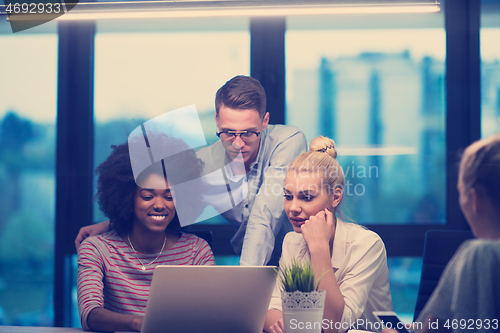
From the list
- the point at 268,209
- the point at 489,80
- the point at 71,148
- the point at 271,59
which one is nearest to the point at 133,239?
the point at 268,209

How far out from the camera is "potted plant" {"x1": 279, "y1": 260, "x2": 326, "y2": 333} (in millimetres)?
970

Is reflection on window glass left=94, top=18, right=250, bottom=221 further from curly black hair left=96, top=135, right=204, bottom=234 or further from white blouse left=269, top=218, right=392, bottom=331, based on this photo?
white blouse left=269, top=218, right=392, bottom=331

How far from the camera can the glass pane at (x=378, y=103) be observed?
8.46 ft

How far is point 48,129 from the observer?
2.73 metres

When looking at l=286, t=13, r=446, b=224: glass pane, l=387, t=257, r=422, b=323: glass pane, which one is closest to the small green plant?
l=286, t=13, r=446, b=224: glass pane

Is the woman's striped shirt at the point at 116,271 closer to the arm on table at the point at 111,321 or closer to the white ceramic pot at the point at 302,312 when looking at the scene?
the arm on table at the point at 111,321

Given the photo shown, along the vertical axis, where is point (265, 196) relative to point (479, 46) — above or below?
below

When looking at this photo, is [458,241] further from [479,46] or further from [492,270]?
[479,46]

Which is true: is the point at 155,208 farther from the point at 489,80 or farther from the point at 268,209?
the point at 489,80

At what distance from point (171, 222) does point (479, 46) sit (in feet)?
7.03

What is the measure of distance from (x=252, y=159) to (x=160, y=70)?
3.51 feet

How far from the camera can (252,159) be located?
2086 mm

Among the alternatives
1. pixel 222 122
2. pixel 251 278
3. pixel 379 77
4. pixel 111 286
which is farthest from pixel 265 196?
pixel 379 77

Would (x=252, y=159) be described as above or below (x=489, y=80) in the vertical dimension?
below
